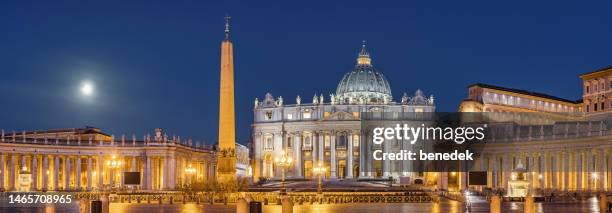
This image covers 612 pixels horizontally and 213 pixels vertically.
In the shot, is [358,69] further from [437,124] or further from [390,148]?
[437,124]

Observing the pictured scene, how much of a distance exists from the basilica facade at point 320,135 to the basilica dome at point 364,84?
15.9 feet

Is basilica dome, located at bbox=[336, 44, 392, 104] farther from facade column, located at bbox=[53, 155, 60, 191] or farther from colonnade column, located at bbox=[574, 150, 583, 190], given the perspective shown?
colonnade column, located at bbox=[574, 150, 583, 190]

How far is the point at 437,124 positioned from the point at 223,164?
84041 mm

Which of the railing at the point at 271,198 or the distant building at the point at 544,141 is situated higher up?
the distant building at the point at 544,141

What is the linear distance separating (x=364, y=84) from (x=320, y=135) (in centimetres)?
1947

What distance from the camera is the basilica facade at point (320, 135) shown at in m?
157

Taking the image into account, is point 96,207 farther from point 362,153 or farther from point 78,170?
point 362,153

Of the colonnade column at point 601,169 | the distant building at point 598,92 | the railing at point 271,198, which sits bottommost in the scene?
the railing at point 271,198


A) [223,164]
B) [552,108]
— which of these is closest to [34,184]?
[223,164]

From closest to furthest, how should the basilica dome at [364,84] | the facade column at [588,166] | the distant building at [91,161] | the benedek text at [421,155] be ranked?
1. the facade column at [588,166]
2. the distant building at [91,161]
3. the benedek text at [421,155]
4. the basilica dome at [364,84]

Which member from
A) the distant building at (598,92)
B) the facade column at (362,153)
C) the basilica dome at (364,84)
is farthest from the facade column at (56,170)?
the basilica dome at (364,84)

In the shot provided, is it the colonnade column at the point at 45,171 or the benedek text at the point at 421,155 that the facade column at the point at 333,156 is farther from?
the colonnade column at the point at 45,171

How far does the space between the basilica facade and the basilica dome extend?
15.9 feet

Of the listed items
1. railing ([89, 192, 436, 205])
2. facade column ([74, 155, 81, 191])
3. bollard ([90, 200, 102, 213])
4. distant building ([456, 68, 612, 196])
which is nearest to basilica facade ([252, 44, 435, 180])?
distant building ([456, 68, 612, 196])
